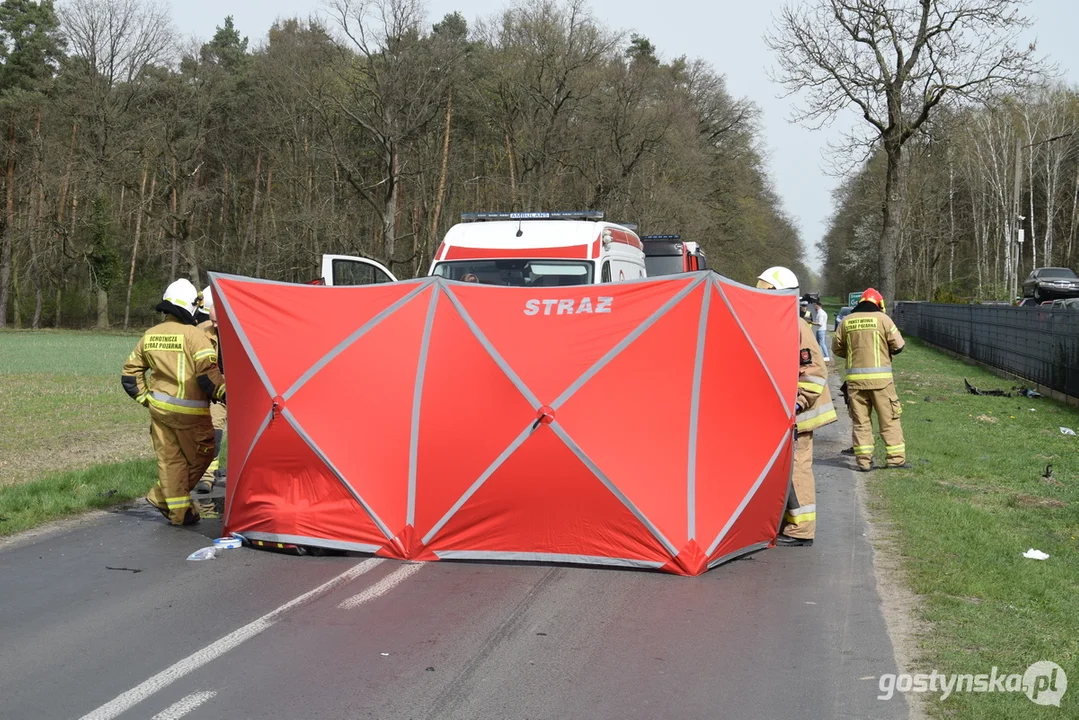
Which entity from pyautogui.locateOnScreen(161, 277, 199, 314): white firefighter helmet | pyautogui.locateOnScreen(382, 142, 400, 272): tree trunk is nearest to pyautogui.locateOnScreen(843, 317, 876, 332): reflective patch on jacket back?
pyautogui.locateOnScreen(161, 277, 199, 314): white firefighter helmet

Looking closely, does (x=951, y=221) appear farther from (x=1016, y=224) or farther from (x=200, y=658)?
(x=200, y=658)

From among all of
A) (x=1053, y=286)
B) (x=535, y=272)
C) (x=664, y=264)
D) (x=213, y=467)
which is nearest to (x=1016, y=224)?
(x=1053, y=286)

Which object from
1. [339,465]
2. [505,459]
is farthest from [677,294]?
[339,465]

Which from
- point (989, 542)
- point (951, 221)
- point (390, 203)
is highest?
point (951, 221)

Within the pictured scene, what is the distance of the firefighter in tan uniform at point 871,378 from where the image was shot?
1195cm

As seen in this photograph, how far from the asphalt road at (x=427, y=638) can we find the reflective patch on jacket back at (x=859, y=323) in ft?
13.8

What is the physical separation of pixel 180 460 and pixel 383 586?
2.78 meters

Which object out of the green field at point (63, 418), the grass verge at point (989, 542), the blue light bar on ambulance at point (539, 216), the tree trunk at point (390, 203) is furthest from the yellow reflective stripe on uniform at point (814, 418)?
the tree trunk at point (390, 203)

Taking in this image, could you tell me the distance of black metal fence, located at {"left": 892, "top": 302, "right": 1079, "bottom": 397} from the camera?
1889 cm

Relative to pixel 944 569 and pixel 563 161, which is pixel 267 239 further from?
pixel 944 569

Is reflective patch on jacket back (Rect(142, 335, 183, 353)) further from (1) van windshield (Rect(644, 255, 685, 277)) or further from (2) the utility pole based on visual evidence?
(2) the utility pole

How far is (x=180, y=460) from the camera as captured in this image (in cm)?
895

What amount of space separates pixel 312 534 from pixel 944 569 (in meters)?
4.53

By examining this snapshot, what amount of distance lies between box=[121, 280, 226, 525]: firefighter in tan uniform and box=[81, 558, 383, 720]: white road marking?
2.35 meters
